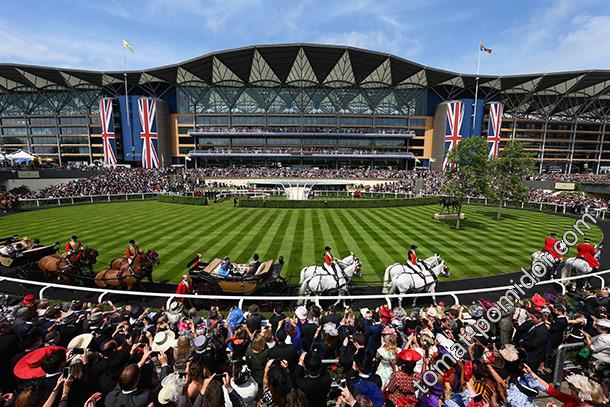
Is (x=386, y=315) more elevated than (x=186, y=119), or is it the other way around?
(x=186, y=119)

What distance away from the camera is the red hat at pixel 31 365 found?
3.82 m

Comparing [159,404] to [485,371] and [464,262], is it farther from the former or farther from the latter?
[464,262]

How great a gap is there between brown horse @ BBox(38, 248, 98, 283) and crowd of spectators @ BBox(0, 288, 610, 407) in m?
3.54

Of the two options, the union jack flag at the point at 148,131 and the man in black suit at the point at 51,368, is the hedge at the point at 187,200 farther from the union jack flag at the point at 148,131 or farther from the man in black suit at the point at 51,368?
the union jack flag at the point at 148,131

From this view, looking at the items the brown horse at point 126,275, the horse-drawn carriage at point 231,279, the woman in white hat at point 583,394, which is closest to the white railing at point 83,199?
the brown horse at point 126,275

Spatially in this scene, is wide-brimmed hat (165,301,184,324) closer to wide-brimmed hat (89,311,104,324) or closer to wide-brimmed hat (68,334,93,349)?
wide-brimmed hat (89,311,104,324)

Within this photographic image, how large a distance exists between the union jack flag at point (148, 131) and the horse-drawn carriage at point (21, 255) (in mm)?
64097

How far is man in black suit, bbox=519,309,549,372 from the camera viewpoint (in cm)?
515

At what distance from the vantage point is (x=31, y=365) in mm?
3949

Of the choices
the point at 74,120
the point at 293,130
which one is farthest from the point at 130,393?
the point at 74,120

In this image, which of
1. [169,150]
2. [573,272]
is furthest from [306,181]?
[573,272]

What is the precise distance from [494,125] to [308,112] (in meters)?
46.8

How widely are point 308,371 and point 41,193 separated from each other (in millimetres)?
46246

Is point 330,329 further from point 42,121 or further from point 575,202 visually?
point 42,121
